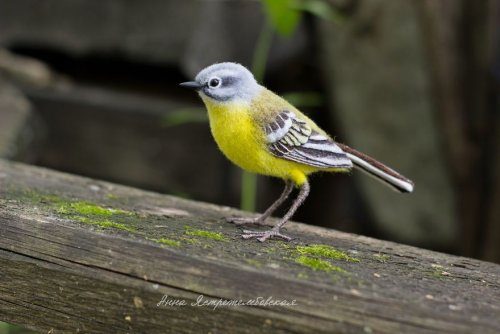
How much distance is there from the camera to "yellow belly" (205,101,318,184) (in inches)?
117

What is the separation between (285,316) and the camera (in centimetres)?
198

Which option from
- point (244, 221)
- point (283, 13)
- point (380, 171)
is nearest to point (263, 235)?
point (244, 221)

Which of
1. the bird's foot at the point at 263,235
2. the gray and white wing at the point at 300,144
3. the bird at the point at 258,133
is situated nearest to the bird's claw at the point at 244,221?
the bird at the point at 258,133

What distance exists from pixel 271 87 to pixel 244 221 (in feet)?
9.24

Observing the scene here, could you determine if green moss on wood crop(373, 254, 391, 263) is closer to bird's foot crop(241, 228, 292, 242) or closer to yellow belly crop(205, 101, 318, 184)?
bird's foot crop(241, 228, 292, 242)

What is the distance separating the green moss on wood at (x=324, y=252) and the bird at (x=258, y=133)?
11.6 inches

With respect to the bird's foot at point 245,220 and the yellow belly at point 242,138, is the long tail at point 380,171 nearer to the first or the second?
the yellow belly at point 242,138

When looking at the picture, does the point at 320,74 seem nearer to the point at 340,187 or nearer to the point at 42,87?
the point at 340,187

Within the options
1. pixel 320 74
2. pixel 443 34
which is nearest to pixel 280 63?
pixel 320 74

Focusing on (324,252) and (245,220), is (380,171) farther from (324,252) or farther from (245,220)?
(324,252)

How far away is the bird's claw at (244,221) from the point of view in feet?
10.0

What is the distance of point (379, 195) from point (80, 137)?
235 centimetres

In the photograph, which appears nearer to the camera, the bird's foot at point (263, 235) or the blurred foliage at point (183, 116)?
the bird's foot at point (263, 235)

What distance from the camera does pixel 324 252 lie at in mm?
2549
